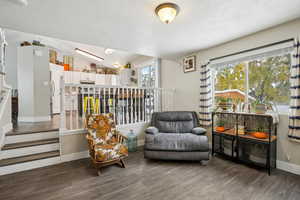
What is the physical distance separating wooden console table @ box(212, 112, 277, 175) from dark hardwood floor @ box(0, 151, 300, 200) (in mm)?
→ 181

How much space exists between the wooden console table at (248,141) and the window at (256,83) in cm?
26

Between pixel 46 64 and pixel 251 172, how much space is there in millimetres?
5737

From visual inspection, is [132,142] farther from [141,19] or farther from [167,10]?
[167,10]

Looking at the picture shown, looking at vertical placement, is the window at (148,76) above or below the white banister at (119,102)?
above

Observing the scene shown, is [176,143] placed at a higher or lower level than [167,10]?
lower

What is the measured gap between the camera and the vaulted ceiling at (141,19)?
189 centimetres

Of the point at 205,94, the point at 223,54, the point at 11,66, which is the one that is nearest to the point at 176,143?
the point at 205,94

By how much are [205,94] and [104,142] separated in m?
2.50

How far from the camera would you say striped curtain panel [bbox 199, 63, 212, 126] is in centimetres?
335

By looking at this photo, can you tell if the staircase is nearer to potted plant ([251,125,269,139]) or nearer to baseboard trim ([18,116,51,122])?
baseboard trim ([18,116,51,122])

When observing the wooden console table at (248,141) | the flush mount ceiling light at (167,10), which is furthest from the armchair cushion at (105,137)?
the flush mount ceiling light at (167,10)

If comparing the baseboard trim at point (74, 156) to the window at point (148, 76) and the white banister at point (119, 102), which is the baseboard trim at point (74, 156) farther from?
the window at point (148, 76)

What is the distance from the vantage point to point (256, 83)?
2781 millimetres

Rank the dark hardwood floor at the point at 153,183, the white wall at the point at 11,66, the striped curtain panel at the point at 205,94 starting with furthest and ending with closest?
1. the white wall at the point at 11,66
2. the striped curtain panel at the point at 205,94
3. the dark hardwood floor at the point at 153,183
